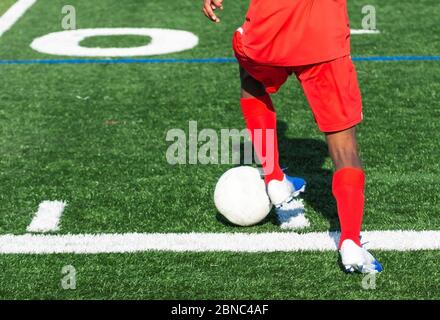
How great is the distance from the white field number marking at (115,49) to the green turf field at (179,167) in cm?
16

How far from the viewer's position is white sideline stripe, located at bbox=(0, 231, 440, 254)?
4.29 metres

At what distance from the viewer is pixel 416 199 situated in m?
4.92

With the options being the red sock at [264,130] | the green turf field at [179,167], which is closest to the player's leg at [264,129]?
the red sock at [264,130]

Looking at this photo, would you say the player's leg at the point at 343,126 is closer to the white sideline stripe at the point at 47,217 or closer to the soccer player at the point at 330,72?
the soccer player at the point at 330,72

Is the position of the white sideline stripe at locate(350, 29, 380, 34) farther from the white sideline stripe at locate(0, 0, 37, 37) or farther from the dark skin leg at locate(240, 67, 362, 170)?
the dark skin leg at locate(240, 67, 362, 170)

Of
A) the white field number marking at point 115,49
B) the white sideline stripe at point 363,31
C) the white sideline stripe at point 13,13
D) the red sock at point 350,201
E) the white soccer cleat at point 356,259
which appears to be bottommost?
the white sideline stripe at point 13,13

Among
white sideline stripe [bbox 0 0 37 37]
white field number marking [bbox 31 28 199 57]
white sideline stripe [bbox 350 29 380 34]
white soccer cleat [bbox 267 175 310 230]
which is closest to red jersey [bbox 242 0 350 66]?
white soccer cleat [bbox 267 175 310 230]

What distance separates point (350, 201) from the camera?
4.03 metres

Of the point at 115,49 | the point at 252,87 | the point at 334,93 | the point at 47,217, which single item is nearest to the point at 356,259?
the point at 334,93

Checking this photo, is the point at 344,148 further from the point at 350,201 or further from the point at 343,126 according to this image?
the point at 350,201

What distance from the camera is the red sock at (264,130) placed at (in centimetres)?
462

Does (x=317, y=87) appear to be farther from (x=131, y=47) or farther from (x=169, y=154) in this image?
(x=131, y=47)

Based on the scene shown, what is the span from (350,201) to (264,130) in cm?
78

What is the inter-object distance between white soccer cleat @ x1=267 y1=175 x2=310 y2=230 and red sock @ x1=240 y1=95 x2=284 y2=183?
86 mm
